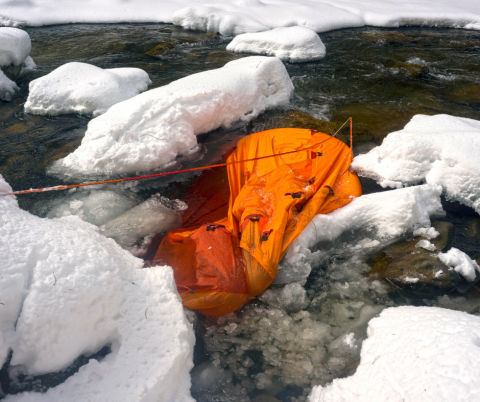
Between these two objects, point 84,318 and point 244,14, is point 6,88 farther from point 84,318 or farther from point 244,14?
point 244,14

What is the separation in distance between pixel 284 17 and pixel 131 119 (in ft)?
22.4

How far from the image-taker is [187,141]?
3.83 meters

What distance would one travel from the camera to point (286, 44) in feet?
22.0

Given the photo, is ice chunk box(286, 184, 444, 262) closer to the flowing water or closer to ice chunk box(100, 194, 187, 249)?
the flowing water

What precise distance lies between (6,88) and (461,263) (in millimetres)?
6230

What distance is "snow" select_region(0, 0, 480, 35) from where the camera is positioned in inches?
337

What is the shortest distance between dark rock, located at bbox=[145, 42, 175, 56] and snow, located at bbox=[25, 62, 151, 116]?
8.18 ft

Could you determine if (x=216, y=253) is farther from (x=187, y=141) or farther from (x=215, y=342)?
(x=187, y=141)

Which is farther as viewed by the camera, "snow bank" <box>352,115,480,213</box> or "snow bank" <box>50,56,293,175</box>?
"snow bank" <box>50,56,293,175</box>

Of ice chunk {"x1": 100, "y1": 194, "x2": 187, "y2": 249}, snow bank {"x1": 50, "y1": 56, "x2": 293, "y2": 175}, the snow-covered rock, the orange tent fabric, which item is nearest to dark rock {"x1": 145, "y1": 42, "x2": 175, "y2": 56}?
the snow-covered rock

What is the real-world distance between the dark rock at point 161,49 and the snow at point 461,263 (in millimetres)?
6428

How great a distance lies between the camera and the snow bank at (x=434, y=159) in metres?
3.36

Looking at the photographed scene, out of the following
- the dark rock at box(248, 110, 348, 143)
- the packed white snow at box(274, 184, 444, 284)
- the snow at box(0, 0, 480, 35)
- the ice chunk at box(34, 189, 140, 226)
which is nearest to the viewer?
the packed white snow at box(274, 184, 444, 284)

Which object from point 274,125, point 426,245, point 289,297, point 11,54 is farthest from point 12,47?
point 426,245
